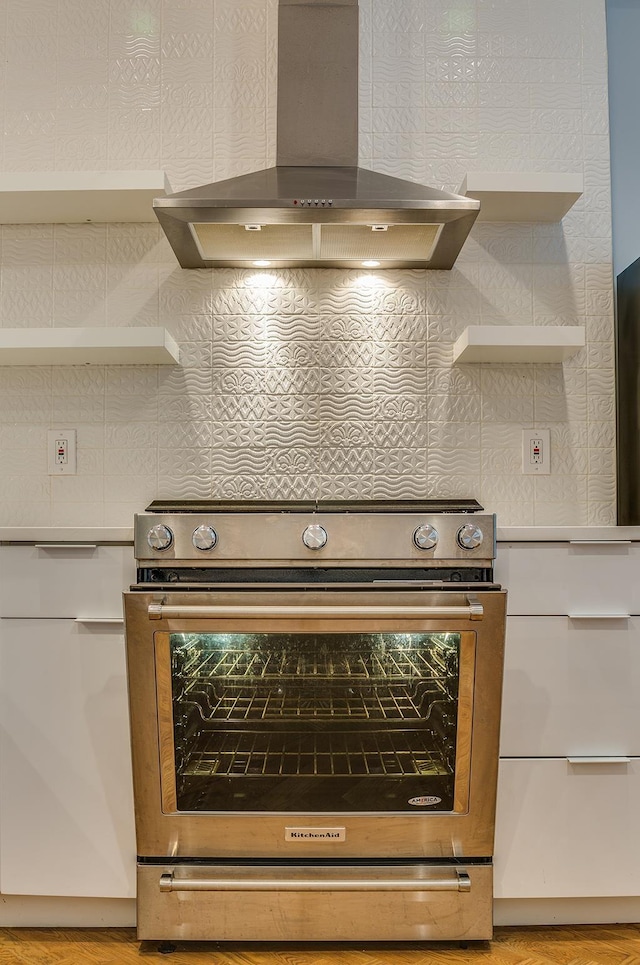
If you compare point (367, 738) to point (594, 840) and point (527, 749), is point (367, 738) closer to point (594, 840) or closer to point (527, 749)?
point (527, 749)

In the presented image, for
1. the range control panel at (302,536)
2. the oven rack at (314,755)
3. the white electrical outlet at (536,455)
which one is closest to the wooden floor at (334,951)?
the oven rack at (314,755)

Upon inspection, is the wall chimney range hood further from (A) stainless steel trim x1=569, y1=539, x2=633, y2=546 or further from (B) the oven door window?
(B) the oven door window

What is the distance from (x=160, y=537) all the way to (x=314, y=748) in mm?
592

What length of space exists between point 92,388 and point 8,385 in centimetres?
27

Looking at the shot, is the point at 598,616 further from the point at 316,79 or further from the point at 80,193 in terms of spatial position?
the point at 80,193

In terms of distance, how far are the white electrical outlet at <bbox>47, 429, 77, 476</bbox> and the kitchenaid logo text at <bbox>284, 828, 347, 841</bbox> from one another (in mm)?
1238

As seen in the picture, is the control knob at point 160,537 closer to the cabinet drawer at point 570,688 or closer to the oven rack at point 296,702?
the oven rack at point 296,702

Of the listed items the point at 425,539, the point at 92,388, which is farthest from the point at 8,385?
the point at 425,539

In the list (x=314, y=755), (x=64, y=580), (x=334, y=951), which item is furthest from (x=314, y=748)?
(x=64, y=580)

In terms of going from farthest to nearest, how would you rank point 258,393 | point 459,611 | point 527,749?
point 258,393
point 527,749
point 459,611

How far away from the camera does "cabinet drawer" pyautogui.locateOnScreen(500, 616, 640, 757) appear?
4.89 ft

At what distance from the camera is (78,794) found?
4.90 ft

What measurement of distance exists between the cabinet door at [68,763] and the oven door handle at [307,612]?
0.20 m

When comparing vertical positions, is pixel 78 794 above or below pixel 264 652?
below
